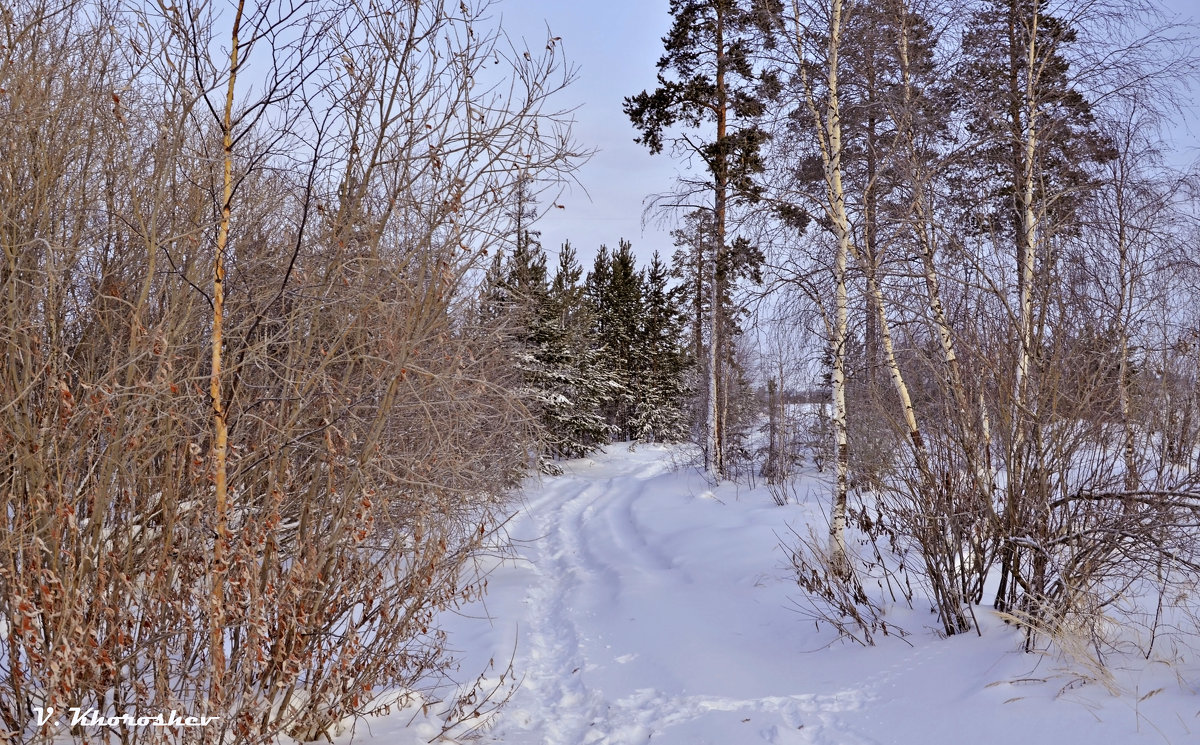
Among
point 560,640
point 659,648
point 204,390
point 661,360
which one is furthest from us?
→ point 661,360

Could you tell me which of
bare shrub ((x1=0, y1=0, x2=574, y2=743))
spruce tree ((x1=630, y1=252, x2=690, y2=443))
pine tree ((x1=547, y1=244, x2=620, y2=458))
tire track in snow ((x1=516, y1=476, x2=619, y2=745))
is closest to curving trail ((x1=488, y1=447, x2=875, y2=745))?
tire track in snow ((x1=516, y1=476, x2=619, y2=745))

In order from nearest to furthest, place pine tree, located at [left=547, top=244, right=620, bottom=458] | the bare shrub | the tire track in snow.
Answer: the bare shrub → the tire track in snow → pine tree, located at [left=547, top=244, right=620, bottom=458]

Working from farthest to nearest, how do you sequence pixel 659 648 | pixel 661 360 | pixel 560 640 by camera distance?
pixel 661 360 → pixel 560 640 → pixel 659 648

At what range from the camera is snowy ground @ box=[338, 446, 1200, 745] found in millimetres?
3771

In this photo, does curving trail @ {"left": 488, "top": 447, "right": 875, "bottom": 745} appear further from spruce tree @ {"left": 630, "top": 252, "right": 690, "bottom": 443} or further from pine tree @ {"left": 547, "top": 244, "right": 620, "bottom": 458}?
spruce tree @ {"left": 630, "top": 252, "right": 690, "bottom": 443}

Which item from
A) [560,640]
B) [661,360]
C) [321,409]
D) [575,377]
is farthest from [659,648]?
[661,360]

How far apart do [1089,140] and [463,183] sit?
30.7 feet

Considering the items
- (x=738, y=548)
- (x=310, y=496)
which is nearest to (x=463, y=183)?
(x=310, y=496)

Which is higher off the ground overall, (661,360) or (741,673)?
(661,360)

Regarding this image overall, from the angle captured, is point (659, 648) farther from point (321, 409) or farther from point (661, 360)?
point (661, 360)

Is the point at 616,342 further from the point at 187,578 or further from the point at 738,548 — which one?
the point at 187,578

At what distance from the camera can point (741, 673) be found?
533cm

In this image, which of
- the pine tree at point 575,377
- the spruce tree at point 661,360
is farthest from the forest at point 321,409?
the spruce tree at point 661,360

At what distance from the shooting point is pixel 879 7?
312 inches
